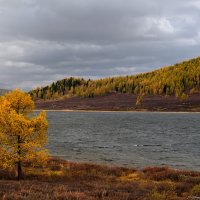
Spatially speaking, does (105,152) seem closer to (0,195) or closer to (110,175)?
(110,175)

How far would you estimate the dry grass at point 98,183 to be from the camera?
19514 millimetres

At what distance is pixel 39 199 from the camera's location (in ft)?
55.2

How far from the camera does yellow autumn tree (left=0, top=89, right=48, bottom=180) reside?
3027 centimetres

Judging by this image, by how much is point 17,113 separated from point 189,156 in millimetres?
33959

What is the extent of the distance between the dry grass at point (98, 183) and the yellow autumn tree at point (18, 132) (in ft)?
6.57

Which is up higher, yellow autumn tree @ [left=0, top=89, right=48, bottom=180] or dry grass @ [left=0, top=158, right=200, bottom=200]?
yellow autumn tree @ [left=0, top=89, right=48, bottom=180]

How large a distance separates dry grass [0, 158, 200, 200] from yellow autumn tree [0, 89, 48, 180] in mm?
2004

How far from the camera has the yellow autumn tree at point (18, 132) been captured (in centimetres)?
3027

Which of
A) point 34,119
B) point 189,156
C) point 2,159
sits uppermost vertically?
point 34,119

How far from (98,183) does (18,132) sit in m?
9.57

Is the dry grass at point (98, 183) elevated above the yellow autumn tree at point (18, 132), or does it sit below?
below

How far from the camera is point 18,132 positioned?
101 feet

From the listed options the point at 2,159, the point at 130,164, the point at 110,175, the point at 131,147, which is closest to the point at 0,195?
the point at 2,159

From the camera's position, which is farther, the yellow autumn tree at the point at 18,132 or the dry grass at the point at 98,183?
the yellow autumn tree at the point at 18,132
